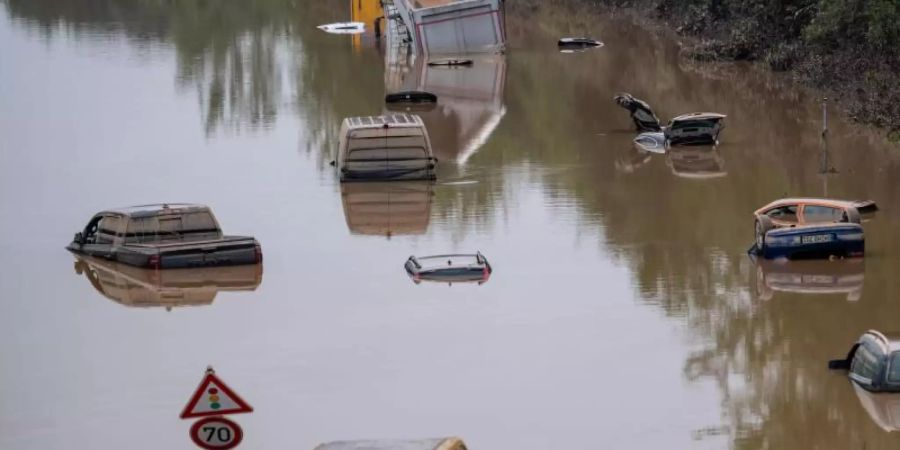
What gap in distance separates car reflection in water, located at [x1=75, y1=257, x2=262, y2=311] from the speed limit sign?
61.7ft

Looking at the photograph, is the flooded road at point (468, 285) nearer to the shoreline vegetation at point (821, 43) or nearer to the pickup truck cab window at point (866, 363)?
the pickup truck cab window at point (866, 363)

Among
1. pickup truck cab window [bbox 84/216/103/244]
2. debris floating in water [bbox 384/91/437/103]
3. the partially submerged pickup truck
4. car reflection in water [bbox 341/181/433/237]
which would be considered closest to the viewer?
the partially submerged pickup truck

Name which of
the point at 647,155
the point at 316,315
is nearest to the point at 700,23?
the point at 647,155

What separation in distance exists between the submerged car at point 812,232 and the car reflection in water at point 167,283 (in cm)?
1017

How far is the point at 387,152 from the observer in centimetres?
4856

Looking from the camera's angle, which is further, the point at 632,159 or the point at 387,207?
the point at 632,159

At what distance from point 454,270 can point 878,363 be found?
1186cm

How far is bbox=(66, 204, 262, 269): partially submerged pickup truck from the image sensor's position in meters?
38.6

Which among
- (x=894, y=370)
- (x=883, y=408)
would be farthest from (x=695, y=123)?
(x=883, y=408)

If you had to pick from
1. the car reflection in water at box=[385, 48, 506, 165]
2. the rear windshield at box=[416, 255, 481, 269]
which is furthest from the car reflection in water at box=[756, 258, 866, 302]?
the car reflection in water at box=[385, 48, 506, 165]

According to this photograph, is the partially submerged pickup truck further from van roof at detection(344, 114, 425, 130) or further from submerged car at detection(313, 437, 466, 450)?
submerged car at detection(313, 437, 466, 450)

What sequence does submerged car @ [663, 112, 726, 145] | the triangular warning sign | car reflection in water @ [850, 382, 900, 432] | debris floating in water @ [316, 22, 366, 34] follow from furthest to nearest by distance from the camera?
debris floating in water @ [316, 22, 366, 34] → submerged car @ [663, 112, 726, 145] → car reflection in water @ [850, 382, 900, 432] → the triangular warning sign

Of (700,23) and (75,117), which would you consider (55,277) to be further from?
(700,23)

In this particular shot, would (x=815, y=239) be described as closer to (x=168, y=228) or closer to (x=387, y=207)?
(x=387, y=207)
